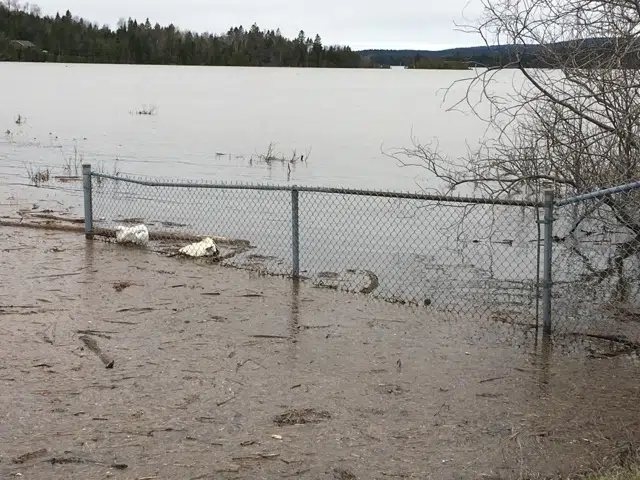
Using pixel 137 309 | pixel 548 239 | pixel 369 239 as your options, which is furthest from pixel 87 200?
pixel 548 239

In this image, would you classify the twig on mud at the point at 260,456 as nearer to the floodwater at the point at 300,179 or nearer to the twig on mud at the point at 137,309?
the twig on mud at the point at 137,309

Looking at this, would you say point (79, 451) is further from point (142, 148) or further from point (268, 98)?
point (268, 98)

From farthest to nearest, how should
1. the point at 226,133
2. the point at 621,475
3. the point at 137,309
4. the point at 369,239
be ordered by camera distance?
the point at 226,133 → the point at 369,239 → the point at 137,309 → the point at 621,475

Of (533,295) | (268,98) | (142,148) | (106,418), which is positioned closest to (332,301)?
(533,295)

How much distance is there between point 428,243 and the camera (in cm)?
1346

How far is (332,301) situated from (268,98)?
6041 centimetres

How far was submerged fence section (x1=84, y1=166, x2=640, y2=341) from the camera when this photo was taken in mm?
8398

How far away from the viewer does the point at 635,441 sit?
204 inches

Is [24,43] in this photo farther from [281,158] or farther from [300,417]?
[300,417]

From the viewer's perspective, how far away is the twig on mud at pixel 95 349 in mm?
6455

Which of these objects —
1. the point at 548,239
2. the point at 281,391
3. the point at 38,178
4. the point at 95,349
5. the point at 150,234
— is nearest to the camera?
the point at 281,391

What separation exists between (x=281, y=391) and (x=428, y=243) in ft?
25.7

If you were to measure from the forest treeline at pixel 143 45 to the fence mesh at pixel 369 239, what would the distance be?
112904 millimetres

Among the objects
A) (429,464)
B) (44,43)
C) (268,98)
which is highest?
(44,43)
